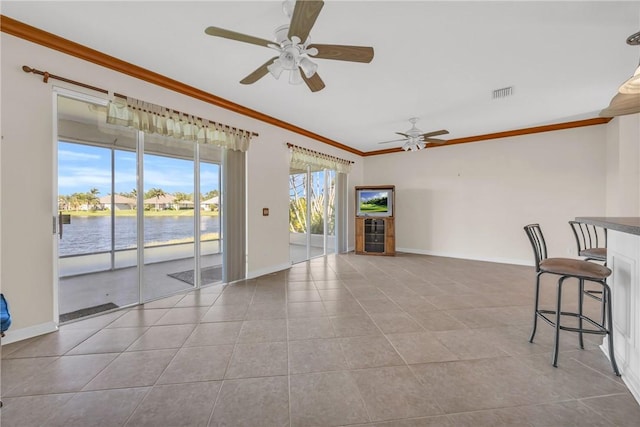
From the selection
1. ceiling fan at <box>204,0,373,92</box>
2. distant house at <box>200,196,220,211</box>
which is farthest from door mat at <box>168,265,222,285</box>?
ceiling fan at <box>204,0,373,92</box>

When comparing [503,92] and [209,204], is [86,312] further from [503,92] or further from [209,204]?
[503,92]

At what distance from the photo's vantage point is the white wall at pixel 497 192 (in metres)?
4.61

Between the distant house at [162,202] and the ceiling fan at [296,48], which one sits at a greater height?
the ceiling fan at [296,48]

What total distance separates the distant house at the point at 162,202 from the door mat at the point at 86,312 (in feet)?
4.20

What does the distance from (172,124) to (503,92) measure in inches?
165

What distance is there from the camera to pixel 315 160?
550cm

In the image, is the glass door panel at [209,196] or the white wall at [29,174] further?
the glass door panel at [209,196]

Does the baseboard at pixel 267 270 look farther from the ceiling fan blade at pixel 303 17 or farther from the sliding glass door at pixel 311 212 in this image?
the ceiling fan blade at pixel 303 17

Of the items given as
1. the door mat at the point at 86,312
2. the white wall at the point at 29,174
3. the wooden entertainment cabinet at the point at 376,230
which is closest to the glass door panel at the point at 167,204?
the door mat at the point at 86,312

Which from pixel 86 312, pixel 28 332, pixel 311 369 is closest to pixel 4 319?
pixel 28 332

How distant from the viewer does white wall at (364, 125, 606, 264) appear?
4605 millimetres

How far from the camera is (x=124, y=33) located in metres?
2.25

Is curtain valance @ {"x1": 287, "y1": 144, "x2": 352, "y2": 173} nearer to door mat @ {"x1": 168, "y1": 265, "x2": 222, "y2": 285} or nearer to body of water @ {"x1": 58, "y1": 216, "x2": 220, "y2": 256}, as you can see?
body of water @ {"x1": 58, "y1": 216, "x2": 220, "y2": 256}

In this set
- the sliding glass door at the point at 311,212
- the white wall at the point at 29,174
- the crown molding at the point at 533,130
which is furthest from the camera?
the sliding glass door at the point at 311,212
